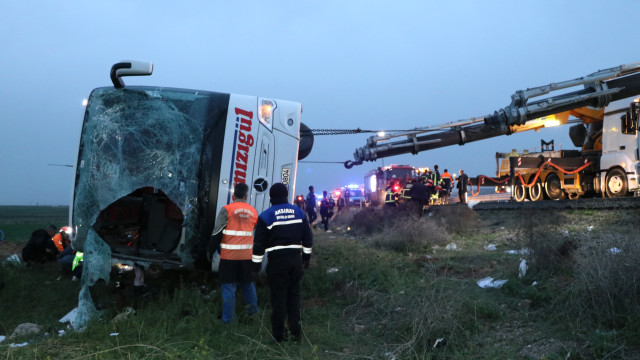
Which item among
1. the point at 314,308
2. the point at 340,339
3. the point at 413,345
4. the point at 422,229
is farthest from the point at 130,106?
the point at 422,229

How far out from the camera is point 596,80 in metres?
12.1

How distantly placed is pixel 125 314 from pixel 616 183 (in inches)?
501

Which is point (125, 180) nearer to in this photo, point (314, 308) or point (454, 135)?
point (314, 308)

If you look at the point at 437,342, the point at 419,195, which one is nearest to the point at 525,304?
the point at 437,342

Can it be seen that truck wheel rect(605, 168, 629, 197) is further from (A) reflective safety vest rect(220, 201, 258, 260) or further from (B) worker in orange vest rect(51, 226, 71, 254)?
(B) worker in orange vest rect(51, 226, 71, 254)

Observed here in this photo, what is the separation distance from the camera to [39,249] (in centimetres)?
909

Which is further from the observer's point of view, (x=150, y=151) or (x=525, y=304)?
(x=150, y=151)

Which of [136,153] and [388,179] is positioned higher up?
[388,179]

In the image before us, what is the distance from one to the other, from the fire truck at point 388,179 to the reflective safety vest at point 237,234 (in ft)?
53.9

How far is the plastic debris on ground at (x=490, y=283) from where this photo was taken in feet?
19.4

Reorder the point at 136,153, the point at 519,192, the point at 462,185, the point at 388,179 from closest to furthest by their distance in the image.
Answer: the point at 136,153 → the point at 519,192 → the point at 462,185 → the point at 388,179

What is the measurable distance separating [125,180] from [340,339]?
3414 millimetres

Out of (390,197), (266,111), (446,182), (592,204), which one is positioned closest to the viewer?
(266,111)

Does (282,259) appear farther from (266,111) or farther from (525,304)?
(525,304)
